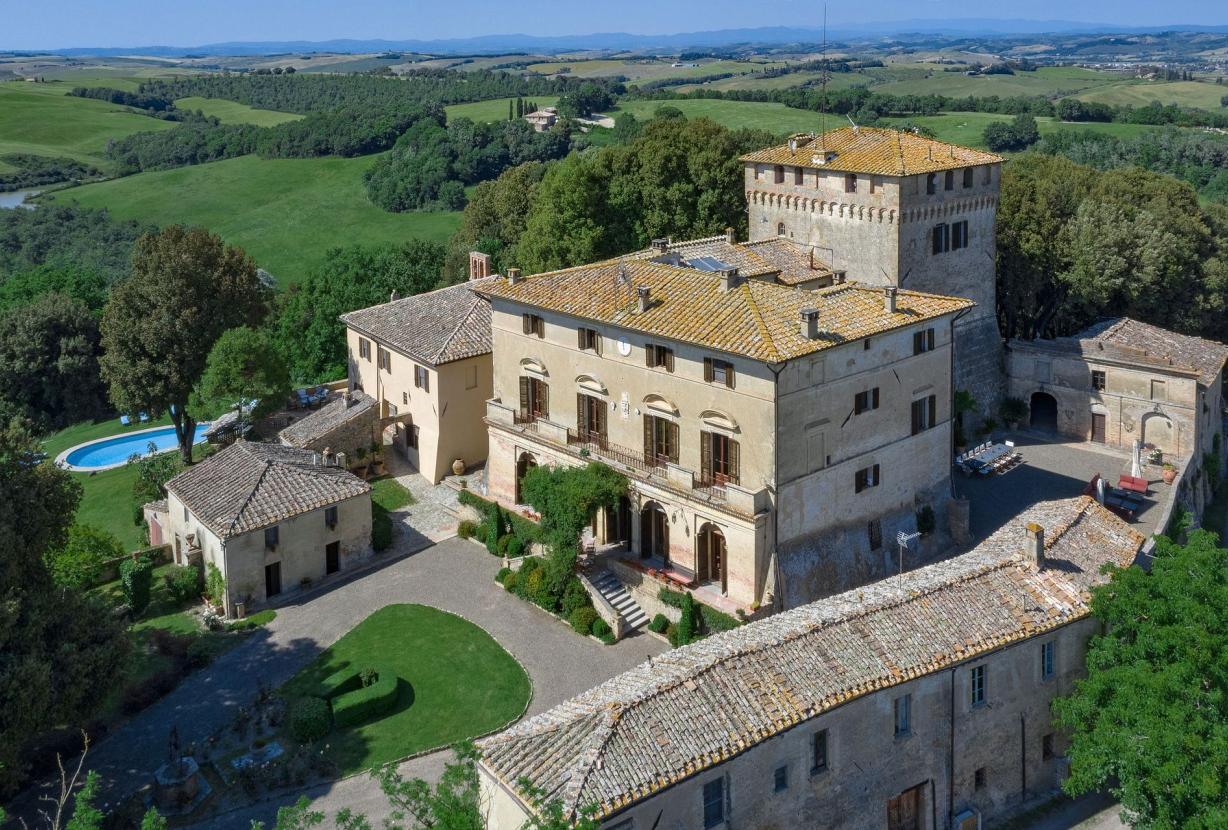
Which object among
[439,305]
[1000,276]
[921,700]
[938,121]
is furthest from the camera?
[938,121]

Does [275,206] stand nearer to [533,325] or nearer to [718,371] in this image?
[533,325]

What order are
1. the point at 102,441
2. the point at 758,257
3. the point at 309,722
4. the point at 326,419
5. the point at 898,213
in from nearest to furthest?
the point at 309,722, the point at 898,213, the point at 758,257, the point at 326,419, the point at 102,441

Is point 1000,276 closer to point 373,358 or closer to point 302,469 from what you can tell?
point 373,358

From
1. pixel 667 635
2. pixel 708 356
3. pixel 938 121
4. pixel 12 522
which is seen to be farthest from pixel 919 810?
pixel 938 121

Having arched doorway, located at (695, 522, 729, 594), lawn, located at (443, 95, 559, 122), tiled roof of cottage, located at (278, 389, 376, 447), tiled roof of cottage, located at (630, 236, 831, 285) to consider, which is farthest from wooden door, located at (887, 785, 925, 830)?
lawn, located at (443, 95, 559, 122)

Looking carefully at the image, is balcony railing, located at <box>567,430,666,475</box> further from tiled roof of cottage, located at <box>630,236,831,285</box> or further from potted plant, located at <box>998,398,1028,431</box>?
potted plant, located at <box>998,398,1028,431</box>

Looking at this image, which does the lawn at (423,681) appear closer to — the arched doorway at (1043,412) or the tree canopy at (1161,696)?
the tree canopy at (1161,696)

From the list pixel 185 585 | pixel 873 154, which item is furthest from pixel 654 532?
pixel 873 154
